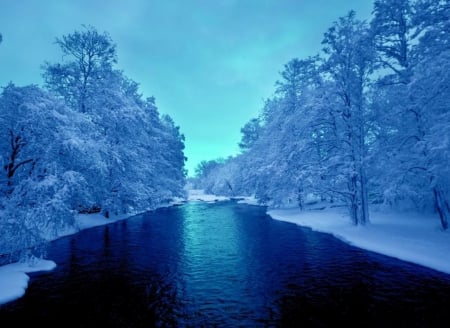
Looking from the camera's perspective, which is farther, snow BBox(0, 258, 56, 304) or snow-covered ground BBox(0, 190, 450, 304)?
snow-covered ground BBox(0, 190, 450, 304)

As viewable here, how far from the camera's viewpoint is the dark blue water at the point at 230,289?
323 inches

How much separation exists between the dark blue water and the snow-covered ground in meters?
0.67

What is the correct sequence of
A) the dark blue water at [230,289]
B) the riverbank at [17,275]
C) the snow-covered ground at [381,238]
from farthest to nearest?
the snow-covered ground at [381,238], the riverbank at [17,275], the dark blue water at [230,289]

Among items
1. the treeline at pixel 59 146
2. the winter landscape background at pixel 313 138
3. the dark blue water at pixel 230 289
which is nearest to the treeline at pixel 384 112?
the winter landscape background at pixel 313 138

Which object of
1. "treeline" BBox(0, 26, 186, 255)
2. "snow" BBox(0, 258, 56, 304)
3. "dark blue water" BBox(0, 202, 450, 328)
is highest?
"treeline" BBox(0, 26, 186, 255)

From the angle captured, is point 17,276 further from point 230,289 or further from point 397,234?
point 397,234

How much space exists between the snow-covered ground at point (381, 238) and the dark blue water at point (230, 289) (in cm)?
67

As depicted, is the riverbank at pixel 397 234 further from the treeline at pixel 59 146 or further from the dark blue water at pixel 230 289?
the treeline at pixel 59 146

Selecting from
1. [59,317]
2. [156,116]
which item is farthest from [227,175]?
[59,317]

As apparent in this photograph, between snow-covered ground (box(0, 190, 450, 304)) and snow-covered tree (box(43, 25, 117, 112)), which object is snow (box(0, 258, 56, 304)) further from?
snow-covered tree (box(43, 25, 117, 112))

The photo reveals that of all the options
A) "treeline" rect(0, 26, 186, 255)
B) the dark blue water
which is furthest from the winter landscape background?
the dark blue water

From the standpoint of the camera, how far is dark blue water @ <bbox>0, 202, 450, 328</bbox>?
8.20 meters

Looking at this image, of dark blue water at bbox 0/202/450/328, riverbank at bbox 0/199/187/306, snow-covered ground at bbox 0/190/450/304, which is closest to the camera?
dark blue water at bbox 0/202/450/328

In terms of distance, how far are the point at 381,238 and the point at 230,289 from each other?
11.6 meters
